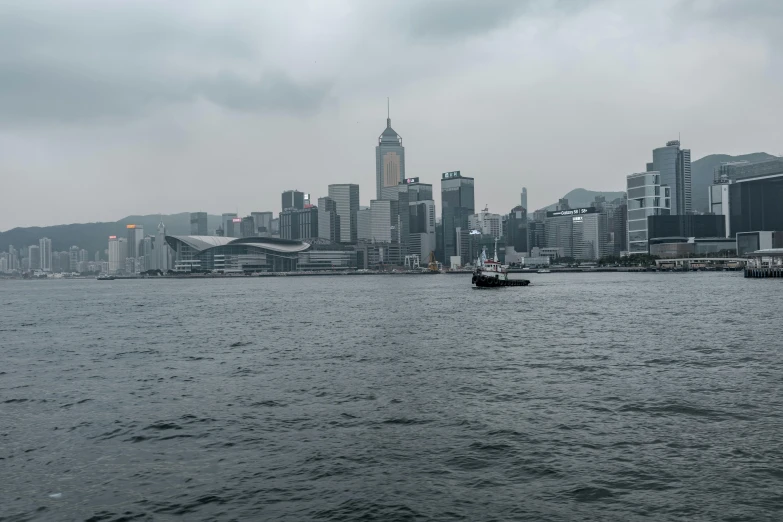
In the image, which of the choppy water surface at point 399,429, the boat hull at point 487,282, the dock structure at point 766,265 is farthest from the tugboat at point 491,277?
the choppy water surface at point 399,429

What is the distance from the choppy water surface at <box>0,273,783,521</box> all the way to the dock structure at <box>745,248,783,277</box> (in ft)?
455

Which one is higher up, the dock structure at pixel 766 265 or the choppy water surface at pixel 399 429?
the dock structure at pixel 766 265

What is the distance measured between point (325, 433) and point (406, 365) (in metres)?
14.9

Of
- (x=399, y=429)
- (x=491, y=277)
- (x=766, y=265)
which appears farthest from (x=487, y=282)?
(x=399, y=429)

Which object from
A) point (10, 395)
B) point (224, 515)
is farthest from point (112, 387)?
point (224, 515)

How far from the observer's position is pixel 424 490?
1761 cm

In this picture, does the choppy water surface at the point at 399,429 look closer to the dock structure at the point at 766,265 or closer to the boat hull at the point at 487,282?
the boat hull at the point at 487,282

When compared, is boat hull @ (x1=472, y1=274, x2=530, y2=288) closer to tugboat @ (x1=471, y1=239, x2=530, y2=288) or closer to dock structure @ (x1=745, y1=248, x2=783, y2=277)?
tugboat @ (x1=471, y1=239, x2=530, y2=288)

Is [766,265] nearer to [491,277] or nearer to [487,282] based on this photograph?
[491,277]

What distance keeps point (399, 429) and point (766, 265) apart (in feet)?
604

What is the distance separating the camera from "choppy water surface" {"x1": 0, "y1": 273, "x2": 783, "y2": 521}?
1692 centimetres

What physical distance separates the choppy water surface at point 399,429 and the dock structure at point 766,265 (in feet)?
455

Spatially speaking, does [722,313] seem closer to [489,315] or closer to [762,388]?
[489,315]

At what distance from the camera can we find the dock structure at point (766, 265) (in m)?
168
